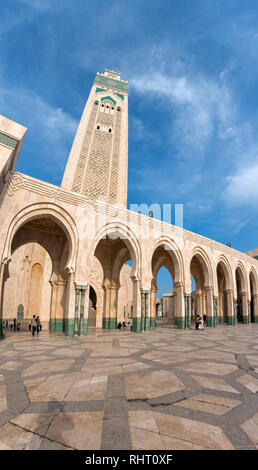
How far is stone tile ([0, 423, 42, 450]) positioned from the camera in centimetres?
193

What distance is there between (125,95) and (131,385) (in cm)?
3084

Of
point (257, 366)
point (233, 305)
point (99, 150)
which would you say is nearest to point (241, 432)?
point (257, 366)

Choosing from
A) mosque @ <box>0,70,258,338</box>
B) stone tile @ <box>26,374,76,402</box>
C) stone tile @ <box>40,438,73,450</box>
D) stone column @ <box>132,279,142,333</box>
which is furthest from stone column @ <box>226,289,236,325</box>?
stone tile @ <box>40,438,73,450</box>

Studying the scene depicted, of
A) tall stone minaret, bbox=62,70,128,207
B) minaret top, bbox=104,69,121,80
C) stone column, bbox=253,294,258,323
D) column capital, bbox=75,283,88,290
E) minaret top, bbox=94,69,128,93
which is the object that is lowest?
stone column, bbox=253,294,258,323

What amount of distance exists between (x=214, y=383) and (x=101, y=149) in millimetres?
21848

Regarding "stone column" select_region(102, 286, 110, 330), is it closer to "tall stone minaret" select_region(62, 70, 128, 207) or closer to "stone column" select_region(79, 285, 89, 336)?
"stone column" select_region(79, 285, 89, 336)

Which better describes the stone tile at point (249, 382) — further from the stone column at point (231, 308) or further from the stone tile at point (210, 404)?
the stone column at point (231, 308)

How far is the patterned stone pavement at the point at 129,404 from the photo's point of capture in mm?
2039

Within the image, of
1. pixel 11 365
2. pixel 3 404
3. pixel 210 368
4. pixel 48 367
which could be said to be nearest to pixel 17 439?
pixel 3 404

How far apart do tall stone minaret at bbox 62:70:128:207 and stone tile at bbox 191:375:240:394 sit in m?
17.5

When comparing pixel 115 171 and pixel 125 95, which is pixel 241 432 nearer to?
pixel 115 171

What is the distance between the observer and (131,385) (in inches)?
138

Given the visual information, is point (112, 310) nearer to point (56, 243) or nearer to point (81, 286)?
point (81, 286)

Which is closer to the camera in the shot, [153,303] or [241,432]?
[241,432]
